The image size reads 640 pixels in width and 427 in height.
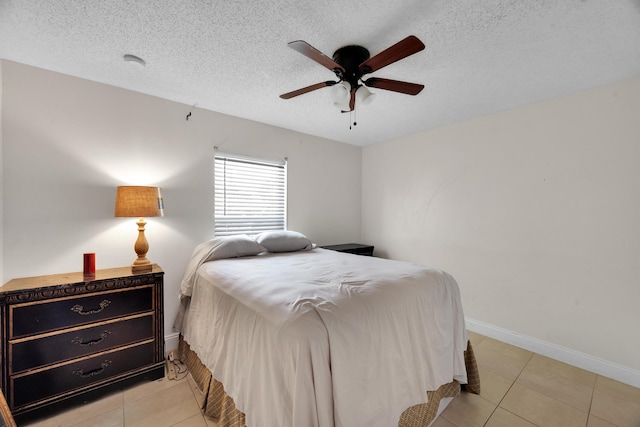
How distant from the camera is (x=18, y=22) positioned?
154cm

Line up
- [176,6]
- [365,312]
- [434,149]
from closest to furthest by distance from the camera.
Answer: [365,312] < [176,6] < [434,149]

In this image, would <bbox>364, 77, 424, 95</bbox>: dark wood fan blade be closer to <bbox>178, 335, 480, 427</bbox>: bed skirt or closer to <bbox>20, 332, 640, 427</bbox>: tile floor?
→ <bbox>178, 335, 480, 427</bbox>: bed skirt

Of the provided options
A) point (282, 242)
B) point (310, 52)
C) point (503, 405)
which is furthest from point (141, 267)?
point (503, 405)

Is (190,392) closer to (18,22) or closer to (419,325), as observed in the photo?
(419,325)

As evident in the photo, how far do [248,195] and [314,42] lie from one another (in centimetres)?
190

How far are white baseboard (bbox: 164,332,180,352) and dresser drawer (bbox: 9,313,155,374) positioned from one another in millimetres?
514

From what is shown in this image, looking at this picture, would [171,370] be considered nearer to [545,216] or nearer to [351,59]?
[351,59]

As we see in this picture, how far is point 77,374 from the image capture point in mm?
1799

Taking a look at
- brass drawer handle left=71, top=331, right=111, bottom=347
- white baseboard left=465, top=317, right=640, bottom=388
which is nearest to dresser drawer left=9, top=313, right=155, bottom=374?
brass drawer handle left=71, top=331, right=111, bottom=347

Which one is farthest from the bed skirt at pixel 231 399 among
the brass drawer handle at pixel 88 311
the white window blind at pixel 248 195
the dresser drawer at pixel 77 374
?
the white window blind at pixel 248 195

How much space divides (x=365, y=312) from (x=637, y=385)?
8.21 feet

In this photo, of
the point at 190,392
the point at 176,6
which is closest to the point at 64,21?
the point at 176,6

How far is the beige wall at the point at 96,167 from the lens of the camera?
1.96 metres

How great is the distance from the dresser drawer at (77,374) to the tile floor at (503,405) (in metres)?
0.16
